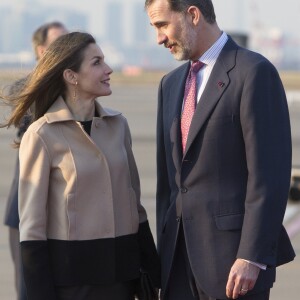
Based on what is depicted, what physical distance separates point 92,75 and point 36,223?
65cm

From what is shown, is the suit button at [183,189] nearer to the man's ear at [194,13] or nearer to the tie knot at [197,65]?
the tie knot at [197,65]

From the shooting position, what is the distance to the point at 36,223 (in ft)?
12.3

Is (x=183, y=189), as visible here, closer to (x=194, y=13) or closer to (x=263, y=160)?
(x=263, y=160)

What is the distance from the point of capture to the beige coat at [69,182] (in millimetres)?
3779

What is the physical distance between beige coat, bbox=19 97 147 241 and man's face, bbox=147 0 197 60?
45 cm

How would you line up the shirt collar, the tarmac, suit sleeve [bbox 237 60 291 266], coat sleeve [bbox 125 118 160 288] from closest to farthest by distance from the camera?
suit sleeve [bbox 237 60 291 266]
the shirt collar
coat sleeve [bbox 125 118 160 288]
the tarmac

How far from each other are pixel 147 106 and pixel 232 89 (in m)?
27.7

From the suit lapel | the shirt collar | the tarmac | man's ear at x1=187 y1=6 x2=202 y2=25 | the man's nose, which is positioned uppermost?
man's ear at x1=187 y1=6 x2=202 y2=25

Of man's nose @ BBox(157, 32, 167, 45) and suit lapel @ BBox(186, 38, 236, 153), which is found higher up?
man's nose @ BBox(157, 32, 167, 45)

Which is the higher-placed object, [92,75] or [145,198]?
[92,75]

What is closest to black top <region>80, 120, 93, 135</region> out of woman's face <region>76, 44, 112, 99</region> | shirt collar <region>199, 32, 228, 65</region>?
woman's face <region>76, 44, 112, 99</region>

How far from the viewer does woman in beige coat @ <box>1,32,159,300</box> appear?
3.78 m

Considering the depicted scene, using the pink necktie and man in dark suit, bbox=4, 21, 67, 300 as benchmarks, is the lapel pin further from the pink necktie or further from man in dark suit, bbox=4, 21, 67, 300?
man in dark suit, bbox=4, 21, 67, 300

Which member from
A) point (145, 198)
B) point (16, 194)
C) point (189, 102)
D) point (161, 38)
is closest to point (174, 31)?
point (161, 38)
